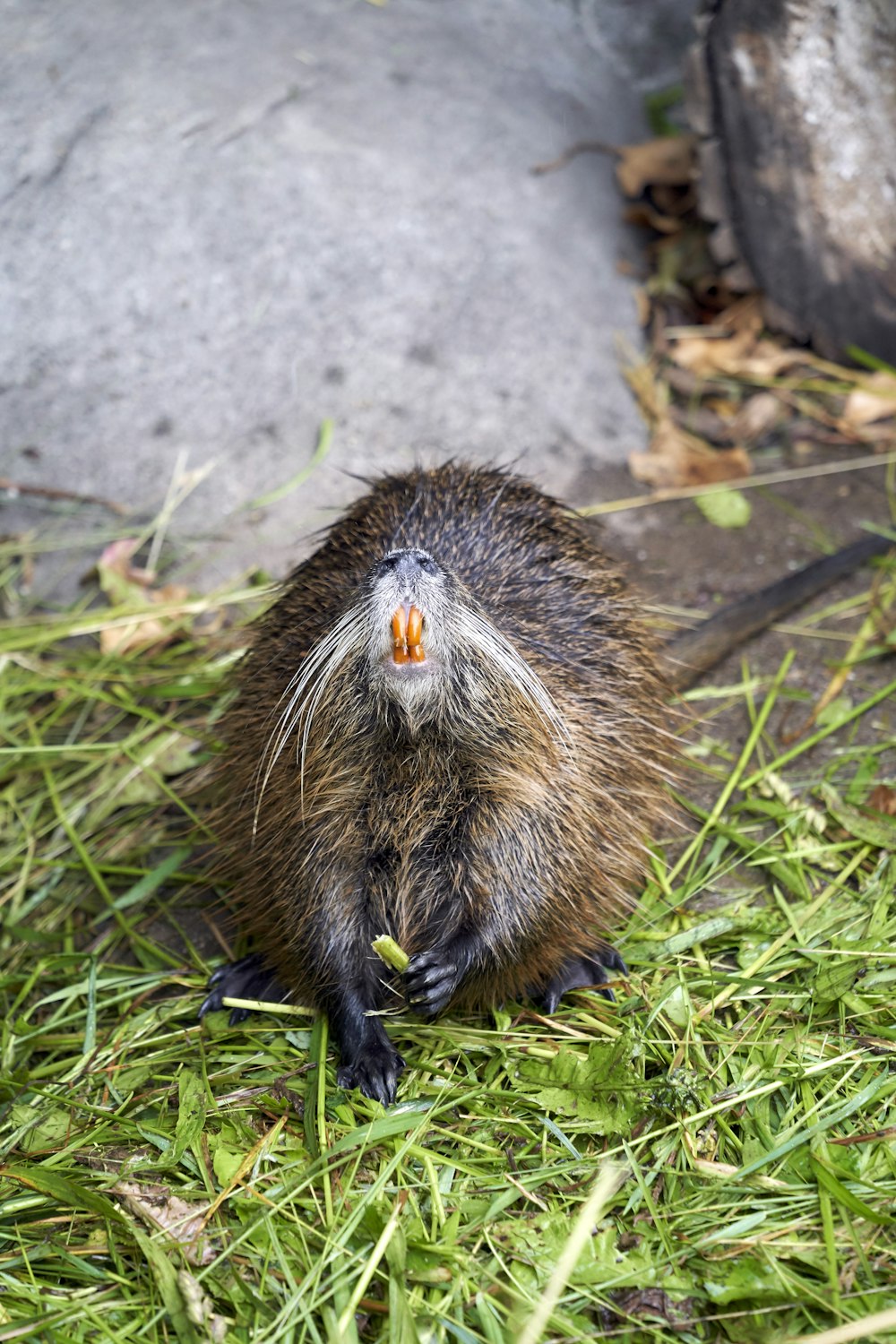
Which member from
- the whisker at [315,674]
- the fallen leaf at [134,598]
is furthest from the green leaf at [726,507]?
the whisker at [315,674]

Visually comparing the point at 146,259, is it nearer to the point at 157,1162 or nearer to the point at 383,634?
the point at 383,634

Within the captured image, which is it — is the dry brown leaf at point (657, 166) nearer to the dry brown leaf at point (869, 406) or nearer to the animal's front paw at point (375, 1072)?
the dry brown leaf at point (869, 406)

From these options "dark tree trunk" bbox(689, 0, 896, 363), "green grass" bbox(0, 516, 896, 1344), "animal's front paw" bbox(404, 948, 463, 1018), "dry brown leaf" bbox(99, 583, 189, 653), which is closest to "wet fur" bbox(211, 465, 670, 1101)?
"animal's front paw" bbox(404, 948, 463, 1018)

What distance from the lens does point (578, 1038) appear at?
7.04 ft

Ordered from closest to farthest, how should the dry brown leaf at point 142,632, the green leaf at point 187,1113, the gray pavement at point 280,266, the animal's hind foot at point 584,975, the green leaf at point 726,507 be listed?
the green leaf at point 187,1113 → the animal's hind foot at point 584,975 → the dry brown leaf at point 142,632 → the green leaf at point 726,507 → the gray pavement at point 280,266

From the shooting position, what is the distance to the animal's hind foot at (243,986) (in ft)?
7.45

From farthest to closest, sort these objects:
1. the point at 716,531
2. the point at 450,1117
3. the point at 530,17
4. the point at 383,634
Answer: the point at 530,17 < the point at 716,531 < the point at 450,1117 < the point at 383,634

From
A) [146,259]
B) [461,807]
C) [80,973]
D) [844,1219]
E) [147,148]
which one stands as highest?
[147,148]

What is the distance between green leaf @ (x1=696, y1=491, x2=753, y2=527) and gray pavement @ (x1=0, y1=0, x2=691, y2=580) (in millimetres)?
304

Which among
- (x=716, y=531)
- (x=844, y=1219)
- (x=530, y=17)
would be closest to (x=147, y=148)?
(x=530, y=17)

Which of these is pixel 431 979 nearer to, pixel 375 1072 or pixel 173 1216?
pixel 375 1072

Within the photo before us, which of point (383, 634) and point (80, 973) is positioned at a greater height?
point (383, 634)

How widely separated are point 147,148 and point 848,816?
2.97m

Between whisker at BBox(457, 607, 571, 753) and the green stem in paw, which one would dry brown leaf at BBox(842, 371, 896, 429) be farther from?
the green stem in paw
